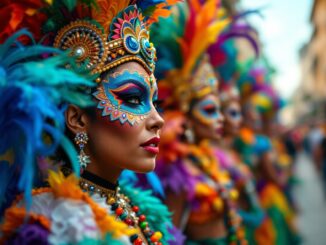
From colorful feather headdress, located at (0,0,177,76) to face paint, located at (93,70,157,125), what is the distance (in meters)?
0.07

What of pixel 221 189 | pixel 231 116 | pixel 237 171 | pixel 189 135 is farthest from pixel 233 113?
pixel 221 189

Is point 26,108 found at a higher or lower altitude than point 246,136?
lower

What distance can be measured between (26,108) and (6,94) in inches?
4.9

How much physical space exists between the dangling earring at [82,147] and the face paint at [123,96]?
0.14m

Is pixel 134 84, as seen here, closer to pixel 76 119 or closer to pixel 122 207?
pixel 76 119

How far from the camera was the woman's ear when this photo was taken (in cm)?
173

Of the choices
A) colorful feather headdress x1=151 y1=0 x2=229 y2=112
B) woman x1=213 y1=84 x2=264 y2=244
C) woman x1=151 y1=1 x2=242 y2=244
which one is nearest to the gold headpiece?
woman x1=151 y1=1 x2=242 y2=244

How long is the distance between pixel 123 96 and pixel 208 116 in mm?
1724

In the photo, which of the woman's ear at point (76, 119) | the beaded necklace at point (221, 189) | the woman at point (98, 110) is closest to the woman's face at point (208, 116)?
the beaded necklace at point (221, 189)

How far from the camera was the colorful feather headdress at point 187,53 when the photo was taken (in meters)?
3.11

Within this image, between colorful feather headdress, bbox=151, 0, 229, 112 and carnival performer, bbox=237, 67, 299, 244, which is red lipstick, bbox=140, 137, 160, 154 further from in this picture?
carnival performer, bbox=237, 67, 299, 244

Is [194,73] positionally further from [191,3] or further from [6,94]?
[6,94]

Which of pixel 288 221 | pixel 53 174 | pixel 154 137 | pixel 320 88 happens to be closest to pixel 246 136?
pixel 288 221

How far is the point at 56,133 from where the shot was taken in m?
1.37
